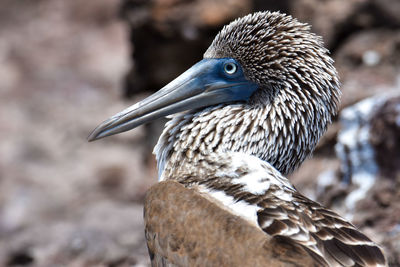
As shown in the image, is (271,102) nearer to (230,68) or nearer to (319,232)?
(230,68)

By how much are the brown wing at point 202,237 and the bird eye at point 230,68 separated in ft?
3.30

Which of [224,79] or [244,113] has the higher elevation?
[224,79]

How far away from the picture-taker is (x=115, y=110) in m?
11.8

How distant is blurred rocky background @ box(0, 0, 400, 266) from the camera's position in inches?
237

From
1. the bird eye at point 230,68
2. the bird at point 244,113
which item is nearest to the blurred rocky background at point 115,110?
the bird at point 244,113

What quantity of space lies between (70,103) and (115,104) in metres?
0.99

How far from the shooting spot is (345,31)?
8359 mm

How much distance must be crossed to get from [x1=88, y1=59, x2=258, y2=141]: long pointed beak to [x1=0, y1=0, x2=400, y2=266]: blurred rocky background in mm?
1882

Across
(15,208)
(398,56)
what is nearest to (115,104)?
(15,208)

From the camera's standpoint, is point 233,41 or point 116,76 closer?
point 233,41

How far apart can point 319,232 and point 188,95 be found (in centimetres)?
143

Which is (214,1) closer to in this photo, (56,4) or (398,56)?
(398,56)

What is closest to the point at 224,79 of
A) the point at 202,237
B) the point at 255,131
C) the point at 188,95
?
the point at 188,95

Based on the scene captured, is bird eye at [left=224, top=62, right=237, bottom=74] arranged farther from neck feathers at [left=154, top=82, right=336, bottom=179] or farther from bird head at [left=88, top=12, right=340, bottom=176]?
neck feathers at [left=154, top=82, right=336, bottom=179]
